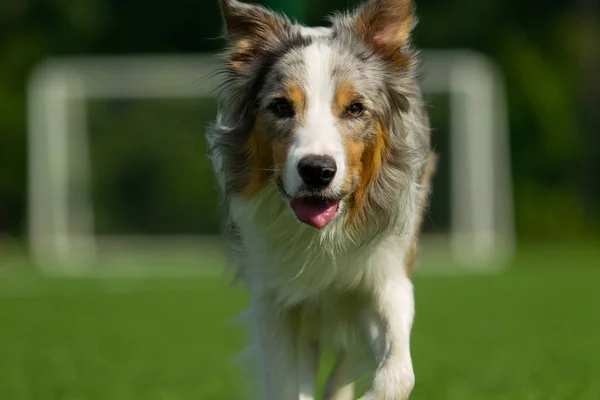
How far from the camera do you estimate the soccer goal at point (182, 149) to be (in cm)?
2028

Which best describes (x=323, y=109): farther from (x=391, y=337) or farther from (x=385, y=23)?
(x=391, y=337)

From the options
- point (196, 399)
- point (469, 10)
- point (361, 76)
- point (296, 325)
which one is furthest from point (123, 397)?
point (469, 10)

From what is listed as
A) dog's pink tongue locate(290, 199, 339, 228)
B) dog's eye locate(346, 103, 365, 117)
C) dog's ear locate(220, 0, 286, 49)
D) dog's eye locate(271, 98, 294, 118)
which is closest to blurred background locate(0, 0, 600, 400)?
dog's ear locate(220, 0, 286, 49)

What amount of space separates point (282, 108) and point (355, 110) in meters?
0.32

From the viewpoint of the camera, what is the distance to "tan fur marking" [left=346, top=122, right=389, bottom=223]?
5.22m

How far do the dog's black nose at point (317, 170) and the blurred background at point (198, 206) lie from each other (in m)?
1.09

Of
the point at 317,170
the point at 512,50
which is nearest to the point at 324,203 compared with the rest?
the point at 317,170

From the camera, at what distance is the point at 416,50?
565cm

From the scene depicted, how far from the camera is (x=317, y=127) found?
4.92m

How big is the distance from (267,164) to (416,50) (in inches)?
37.6

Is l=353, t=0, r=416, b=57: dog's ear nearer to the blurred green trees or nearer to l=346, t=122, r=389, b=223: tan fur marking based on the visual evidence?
l=346, t=122, r=389, b=223: tan fur marking

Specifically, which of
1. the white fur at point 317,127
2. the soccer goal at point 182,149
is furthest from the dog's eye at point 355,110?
the soccer goal at point 182,149

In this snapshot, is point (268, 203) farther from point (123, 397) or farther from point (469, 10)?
point (469, 10)

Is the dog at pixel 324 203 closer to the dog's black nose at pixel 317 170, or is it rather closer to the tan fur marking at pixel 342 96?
the tan fur marking at pixel 342 96
